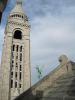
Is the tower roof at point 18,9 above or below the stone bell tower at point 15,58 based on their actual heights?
above

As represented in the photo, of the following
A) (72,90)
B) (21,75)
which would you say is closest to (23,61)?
(21,75)

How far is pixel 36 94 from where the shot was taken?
689 inches

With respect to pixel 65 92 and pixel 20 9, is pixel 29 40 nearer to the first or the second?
pixel 20 9

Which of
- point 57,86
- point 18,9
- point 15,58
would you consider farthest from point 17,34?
point 57,86

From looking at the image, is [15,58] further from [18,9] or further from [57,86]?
[57,86]

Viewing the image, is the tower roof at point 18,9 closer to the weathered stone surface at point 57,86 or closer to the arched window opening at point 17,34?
the arched window opening at point 17,34

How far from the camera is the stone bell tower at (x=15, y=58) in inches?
2569

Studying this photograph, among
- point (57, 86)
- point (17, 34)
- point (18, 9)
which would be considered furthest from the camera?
point (18, 9)

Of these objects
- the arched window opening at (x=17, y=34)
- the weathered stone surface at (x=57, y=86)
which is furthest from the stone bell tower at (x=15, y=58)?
the weathered stone surface at (x=57, y=86)

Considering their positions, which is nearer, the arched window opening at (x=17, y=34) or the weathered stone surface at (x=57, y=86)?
the weathered stone surface at (x=57, y=86)

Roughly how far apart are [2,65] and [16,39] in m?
9.97

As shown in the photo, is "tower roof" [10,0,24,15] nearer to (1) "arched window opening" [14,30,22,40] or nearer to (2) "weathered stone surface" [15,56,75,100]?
(1) "arched window opening" [14,30,22,40]

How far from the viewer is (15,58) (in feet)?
231

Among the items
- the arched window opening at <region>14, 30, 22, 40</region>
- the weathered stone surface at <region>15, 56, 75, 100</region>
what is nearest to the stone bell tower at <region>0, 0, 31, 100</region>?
the arched window opening at <region>14, 30, 22, 40</region>
